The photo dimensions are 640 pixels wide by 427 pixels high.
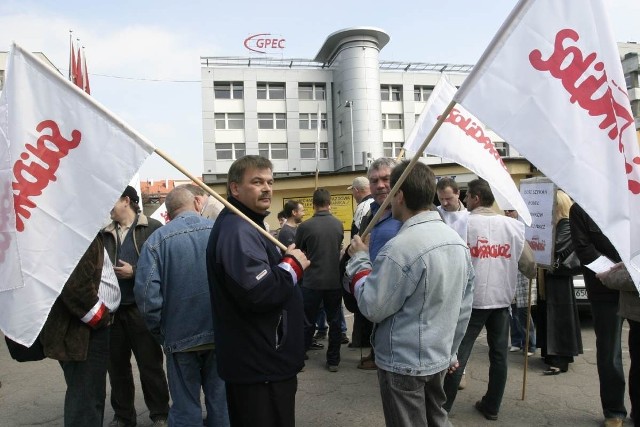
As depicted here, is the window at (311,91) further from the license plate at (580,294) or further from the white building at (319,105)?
the license plate at (580,294)

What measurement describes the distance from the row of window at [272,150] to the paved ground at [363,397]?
38843 mm

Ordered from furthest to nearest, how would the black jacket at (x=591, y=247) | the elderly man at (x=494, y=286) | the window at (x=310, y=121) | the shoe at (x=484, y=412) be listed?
the window at (x=310, y=121) < the shoe at (x=484, y=412) < the elderly man at (x=494, y=286) < the black jacket at (x=591, y=247)

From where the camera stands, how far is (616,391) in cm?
384

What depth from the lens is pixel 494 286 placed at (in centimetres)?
406

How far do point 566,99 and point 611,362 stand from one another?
270 cm

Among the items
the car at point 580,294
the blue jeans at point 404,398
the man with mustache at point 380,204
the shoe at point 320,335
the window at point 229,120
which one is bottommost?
the shoe at point 320,335

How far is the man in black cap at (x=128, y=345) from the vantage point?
13.5 feet

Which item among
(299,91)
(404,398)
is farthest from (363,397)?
(299,91)

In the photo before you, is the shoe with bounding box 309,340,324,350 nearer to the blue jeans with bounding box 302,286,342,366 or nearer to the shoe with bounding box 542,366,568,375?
the blue jeans with bounding box 302,286,342,366

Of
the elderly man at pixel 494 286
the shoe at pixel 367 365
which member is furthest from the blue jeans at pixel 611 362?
the shoe at pixel 367 365

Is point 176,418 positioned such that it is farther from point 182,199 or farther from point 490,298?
point 490,298

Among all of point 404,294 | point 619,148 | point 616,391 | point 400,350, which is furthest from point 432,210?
point 616,391

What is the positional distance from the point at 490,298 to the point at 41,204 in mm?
3284

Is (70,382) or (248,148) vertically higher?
(248,148)
